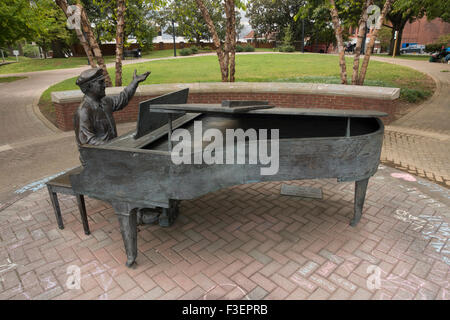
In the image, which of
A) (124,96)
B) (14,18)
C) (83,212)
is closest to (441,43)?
(14,18)

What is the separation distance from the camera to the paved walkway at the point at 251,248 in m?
3.18

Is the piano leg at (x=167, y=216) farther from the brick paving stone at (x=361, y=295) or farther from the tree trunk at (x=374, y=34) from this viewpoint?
the tree trunk at (x=374, y=34)

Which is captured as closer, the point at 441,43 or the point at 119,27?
the point at 119,27

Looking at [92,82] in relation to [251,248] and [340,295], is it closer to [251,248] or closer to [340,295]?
[251,248]

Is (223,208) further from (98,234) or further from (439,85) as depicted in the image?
(439,85)

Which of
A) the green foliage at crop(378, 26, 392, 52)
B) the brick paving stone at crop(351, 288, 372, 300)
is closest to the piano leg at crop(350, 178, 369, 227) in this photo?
the brick paving stone at crop(351, 288, 372, 300)

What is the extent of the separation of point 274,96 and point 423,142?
401 centimetres

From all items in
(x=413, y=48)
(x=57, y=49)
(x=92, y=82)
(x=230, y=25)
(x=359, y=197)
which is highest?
(x=413, y=48)

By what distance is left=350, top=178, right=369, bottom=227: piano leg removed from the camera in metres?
3.89

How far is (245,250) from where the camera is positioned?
3764 mm

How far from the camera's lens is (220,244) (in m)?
3.88

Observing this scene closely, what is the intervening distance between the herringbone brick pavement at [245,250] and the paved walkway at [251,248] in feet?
0.04

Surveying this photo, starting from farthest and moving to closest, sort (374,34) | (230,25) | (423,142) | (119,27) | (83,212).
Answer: (230,25) < (374,34) < (119,27) < (423,142) < (83,212)
